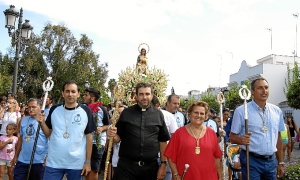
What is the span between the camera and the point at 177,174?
468 cm

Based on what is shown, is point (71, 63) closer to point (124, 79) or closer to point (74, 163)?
point (124, 79)

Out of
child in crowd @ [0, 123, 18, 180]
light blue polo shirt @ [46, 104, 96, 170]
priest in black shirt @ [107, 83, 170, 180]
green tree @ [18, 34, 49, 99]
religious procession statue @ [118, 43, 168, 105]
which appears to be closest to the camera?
light blue polo shirt @ [46, 104, 96, 170]

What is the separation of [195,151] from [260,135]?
1.10m

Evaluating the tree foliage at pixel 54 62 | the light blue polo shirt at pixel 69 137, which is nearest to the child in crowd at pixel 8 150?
the light blue polo shirt at pixel 69 137

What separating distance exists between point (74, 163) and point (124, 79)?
7.02 m

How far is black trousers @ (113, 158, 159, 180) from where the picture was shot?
16.0 ft

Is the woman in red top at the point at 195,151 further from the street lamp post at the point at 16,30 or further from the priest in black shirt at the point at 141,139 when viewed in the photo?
the street lamp post at the point at 16,30

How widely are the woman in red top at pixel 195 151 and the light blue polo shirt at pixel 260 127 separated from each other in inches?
24.9

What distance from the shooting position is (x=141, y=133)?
4.97 metres

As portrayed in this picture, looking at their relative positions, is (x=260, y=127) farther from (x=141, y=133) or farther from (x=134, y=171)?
(x=134, y=171)

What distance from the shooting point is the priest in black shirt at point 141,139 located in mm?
4918

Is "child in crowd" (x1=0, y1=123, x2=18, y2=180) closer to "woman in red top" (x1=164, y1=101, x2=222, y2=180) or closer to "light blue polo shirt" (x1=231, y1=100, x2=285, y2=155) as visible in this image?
"woman in red top" (x1=164, y1=101, x2=222, y2=180)

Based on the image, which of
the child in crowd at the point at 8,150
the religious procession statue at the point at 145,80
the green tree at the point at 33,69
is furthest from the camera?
the green tree at the point at 33,69

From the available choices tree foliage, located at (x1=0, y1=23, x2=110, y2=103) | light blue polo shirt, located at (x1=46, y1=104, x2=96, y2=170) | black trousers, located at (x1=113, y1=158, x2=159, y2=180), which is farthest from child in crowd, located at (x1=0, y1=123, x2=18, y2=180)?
tree foliage, located at (x1=0, y1=23, x2=110, y2=103)
